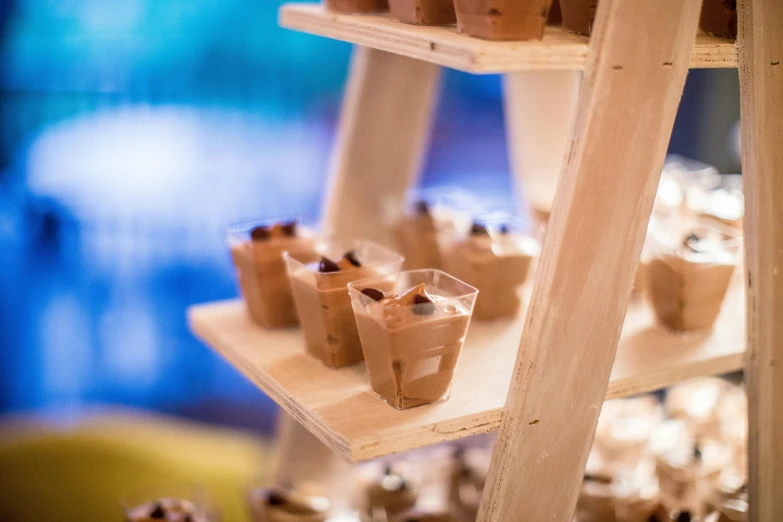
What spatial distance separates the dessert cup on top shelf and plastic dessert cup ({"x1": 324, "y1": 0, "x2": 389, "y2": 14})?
1.73 ft

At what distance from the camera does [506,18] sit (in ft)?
3.51

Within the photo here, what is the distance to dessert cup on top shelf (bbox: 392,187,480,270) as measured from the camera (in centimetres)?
182

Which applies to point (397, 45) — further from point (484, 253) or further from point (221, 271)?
point (221, 271)

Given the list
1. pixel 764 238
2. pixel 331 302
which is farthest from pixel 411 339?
pixel 764 238

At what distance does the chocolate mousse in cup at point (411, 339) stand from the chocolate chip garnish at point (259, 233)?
36 cm

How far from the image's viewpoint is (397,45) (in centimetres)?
119

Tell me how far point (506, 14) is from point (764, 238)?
1.99 ft

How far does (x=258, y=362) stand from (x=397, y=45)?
2.04ft

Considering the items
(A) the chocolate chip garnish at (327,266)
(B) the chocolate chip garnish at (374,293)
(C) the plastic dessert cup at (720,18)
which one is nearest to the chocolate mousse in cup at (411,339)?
(B) the chocolate chip garnish at (374,293)

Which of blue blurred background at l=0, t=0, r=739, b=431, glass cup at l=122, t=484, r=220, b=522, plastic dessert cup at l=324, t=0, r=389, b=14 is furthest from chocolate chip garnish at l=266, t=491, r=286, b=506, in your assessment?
blue blurred background at l=0, t=0, r=739, b=431

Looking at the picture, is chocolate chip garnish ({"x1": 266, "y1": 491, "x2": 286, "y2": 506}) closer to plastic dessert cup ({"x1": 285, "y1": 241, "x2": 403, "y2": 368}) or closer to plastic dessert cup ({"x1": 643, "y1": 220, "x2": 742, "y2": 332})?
plastic dessert cup ({"x1": 285, "y1": 241, "x2": 403, "y2": 368})

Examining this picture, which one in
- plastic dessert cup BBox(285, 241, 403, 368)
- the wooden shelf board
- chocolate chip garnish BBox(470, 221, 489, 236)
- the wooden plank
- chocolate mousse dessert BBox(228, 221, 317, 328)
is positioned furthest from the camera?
chocolate chip garnish BBox(470, 221, 489, 236)

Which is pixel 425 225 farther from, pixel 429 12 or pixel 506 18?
pixel 506 18

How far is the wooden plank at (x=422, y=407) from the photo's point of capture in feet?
3.89
